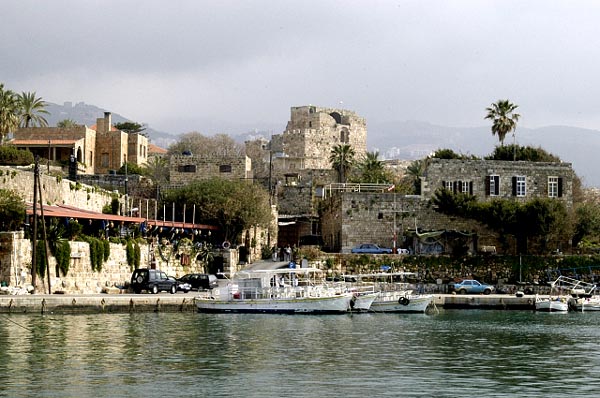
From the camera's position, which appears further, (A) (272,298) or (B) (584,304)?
(B) (584,304)

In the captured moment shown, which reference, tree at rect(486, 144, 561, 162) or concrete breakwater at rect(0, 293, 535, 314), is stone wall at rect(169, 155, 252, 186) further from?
concrete breakwater at rect(0, 293, 535, 314)

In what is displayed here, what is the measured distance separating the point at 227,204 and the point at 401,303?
17545mm

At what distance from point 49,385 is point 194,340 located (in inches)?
410

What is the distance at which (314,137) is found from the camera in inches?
4786

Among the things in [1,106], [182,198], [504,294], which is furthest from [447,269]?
[1,106]

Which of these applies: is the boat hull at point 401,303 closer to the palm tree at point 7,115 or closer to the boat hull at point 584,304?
the boat hull at point 584,304

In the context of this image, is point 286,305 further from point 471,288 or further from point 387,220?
point 387,220

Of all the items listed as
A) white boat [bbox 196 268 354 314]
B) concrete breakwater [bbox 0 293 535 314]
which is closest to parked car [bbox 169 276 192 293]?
concrete breakwater [bbox 0 293 535 314]

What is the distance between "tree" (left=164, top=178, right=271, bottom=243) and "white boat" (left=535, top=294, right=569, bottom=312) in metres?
19.6

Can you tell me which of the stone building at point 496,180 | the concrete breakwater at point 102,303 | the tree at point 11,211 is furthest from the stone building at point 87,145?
the concrete breakwater at point 102,303

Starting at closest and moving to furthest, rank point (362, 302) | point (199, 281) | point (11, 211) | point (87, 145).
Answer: point (11, 211) → point (362, 302) → point (199, 281) → point (87, 145)

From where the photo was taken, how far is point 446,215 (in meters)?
65.8

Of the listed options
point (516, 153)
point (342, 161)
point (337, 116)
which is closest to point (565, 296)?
point (516, 153)

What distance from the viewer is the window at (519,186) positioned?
66.6 metres
